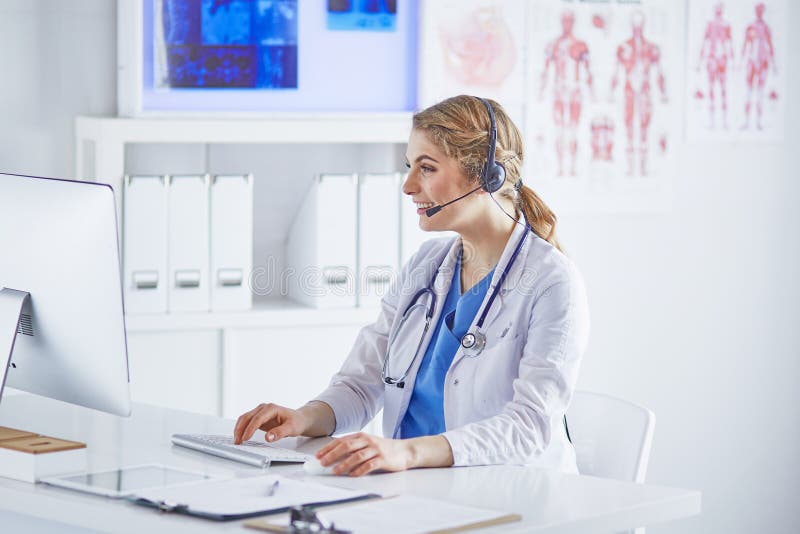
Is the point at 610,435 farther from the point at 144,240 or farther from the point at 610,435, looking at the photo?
the point at 144,240


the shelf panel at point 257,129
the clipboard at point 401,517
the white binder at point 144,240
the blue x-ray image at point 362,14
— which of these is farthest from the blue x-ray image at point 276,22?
the clipboard at point 401,517

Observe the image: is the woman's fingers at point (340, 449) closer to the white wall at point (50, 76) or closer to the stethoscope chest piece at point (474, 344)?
the stethoscope chest piece at point (474, 344)

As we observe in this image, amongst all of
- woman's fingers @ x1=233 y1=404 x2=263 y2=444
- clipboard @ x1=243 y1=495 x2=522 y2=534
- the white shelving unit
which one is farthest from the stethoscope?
the white shelving unit

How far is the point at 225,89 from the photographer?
2979 millimetres

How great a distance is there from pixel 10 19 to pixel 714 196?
2142 millimetres

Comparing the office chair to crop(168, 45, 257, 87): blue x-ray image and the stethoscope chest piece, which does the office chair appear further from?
crop(168, 45, 257, 87): blue x-ray image

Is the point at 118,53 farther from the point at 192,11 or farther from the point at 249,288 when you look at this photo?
the point at 249,288

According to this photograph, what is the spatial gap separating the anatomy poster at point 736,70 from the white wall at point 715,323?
0.18 ft

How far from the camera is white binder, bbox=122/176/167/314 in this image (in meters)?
2.75

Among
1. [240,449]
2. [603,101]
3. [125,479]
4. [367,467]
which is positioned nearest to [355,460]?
[367,467]

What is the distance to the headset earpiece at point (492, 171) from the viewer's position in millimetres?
2236

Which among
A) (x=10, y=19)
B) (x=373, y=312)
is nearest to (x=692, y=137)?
(x=373, y=312)

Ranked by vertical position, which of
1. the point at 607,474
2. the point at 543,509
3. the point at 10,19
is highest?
the point at 10,19

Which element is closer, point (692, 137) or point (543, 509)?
point (543, 509)
